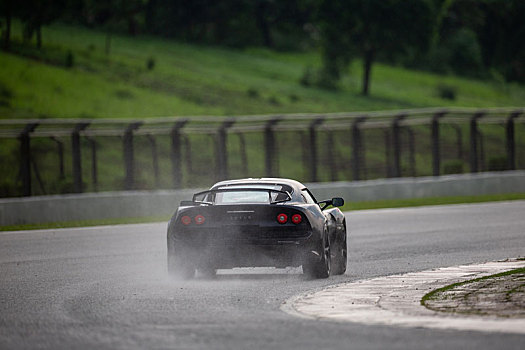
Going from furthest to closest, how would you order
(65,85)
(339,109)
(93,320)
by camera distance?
(339,109)
(65,85)
(93,320)

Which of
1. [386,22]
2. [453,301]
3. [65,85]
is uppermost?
[386,22]

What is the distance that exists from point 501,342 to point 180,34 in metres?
89.5

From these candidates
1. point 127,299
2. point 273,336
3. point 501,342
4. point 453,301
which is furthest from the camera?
point 127,299

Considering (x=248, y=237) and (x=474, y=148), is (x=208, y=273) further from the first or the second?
(x=474, y=148)

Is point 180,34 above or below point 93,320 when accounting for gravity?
above

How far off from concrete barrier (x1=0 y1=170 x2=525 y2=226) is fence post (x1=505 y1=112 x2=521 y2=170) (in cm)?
151

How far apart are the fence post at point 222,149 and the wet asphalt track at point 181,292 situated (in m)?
8.32

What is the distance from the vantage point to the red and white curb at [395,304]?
30.6 ft

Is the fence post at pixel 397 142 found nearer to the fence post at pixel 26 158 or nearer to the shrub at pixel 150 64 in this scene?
the fence post at pixel 26 158

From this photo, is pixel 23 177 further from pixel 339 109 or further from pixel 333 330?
pixel 339 109

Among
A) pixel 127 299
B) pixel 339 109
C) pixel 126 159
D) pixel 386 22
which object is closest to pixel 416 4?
pixel 386 22

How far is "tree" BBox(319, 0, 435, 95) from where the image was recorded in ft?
293

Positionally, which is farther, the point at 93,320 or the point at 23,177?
the point at 23,177

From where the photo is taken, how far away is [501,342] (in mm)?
8297
